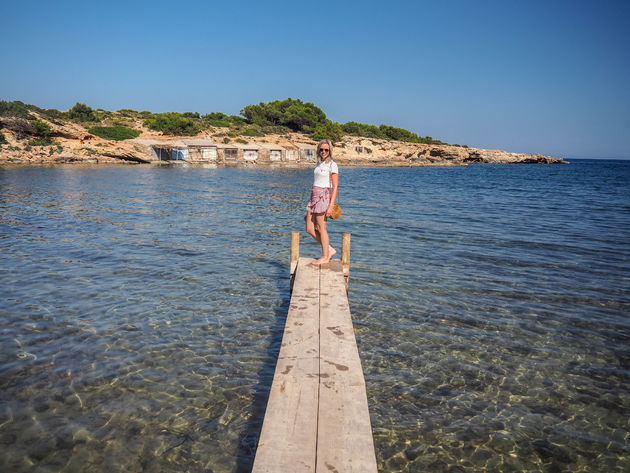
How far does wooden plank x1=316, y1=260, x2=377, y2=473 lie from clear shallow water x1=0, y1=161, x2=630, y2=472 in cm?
84

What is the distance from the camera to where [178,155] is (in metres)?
64.8

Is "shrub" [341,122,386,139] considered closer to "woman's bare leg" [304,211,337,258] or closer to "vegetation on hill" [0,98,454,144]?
"vegetation on hill" [0,98,454,144]

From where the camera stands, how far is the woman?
23.0 ft

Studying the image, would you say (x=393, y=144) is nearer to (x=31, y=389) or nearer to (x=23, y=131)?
(x=23, y=131)

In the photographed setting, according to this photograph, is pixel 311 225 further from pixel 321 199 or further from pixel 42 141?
Result: pixel 42 141

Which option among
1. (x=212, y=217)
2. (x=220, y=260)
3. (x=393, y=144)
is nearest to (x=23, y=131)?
(x=212, y=217)

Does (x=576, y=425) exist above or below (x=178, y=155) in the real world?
below

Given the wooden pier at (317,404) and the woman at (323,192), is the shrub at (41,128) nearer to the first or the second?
the woman at (323,192)

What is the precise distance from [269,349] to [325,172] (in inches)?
127

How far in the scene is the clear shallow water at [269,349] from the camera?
3.77 m

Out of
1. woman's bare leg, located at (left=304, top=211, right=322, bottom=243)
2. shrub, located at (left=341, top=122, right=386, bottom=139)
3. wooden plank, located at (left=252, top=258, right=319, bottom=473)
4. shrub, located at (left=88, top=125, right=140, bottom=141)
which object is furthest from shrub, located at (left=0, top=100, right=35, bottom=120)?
shrub, located at (left=341, top=122, right=386, bottom=139)

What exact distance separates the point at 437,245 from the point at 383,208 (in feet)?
29.1

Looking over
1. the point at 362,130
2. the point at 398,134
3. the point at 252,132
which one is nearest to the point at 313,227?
the point at 252,132

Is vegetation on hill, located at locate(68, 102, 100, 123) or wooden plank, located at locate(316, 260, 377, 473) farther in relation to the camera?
vegetation on hill, located at locate(68, 102, 100, 123)
